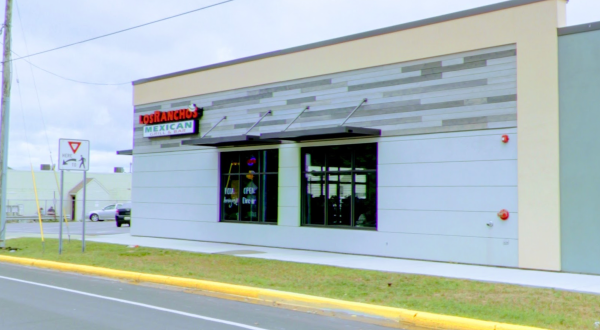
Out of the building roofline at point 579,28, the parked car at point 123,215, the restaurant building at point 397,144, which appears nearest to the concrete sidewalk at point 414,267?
the restaurant building at point 397,144

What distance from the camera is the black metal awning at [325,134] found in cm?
1584

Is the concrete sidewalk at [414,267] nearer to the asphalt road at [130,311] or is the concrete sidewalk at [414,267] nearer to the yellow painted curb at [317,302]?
the yellow painted curb at [317,302]

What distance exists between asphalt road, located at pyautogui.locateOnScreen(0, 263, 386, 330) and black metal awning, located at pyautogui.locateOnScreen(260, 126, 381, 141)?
634cm

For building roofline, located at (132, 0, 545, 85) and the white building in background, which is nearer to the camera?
building roofline, located at (132, 0, 545, 85)

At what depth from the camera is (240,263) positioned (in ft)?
49.0

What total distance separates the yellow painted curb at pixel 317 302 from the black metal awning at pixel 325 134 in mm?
5881

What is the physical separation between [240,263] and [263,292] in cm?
424

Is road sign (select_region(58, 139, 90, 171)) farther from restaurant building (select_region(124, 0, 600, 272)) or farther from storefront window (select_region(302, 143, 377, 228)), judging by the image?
storefront window (select_region(302, 143, 377, 228))

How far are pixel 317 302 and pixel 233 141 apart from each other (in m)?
9.82

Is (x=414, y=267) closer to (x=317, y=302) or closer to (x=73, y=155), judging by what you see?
(x=317, y=302)

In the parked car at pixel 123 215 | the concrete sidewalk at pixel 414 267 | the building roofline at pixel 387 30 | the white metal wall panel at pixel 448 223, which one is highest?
the building roofline at pixel 387 30

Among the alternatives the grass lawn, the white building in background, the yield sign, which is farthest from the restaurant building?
the white building in background

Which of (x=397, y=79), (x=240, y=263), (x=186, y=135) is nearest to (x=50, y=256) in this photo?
(x=240, y=263)

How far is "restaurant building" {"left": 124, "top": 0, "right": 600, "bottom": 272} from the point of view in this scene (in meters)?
13.6
